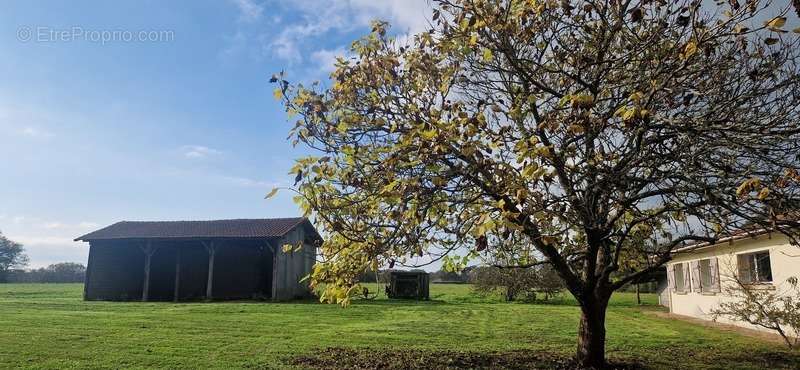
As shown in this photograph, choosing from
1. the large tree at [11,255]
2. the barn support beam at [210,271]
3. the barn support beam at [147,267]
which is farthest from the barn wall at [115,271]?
the large tree at [11,255]

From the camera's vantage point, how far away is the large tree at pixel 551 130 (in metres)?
5.50

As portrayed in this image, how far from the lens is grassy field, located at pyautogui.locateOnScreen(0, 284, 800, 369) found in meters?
8.84

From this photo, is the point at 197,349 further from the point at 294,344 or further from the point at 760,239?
the point at 760,239

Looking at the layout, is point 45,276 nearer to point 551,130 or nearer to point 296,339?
point 296,339

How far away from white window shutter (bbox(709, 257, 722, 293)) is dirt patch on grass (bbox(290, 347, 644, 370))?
32.6 ft

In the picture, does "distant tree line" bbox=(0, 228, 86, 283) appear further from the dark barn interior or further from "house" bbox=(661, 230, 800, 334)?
"house" bbox=(661, 230, 800, 334)

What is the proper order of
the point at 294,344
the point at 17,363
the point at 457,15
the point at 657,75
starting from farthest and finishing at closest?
the point at 294,344, the point at 17,363, the point at 457,15, the point at 657,75

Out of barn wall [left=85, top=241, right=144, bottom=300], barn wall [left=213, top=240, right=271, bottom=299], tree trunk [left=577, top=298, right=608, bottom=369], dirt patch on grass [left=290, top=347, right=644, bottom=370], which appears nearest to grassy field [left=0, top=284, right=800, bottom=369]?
dirt patch on grass [left=290, top=347, right=644, bottom=370]

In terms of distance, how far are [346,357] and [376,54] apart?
16.6 feet

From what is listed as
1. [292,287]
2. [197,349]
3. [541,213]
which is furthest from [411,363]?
[292,287]

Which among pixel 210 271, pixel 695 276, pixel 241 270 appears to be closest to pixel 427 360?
pixel 695 276

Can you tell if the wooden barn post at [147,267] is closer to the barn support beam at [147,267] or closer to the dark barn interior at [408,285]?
the barn support beam at [147,267]

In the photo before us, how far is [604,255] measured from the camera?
8.46 m

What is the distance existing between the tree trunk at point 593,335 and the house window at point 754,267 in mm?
8735
